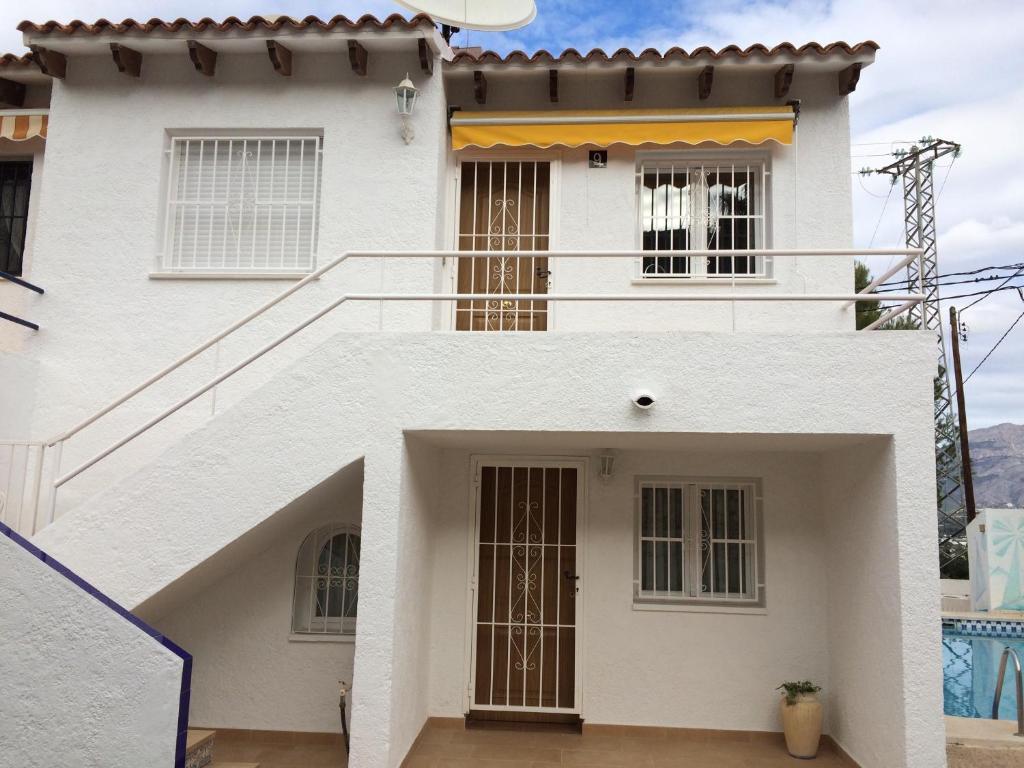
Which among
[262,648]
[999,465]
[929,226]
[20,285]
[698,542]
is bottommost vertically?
[262,648]

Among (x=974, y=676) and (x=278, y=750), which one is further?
(x=974, y=676)

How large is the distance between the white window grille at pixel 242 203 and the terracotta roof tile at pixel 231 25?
48.7 inches

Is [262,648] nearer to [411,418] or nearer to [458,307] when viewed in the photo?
[411,418]

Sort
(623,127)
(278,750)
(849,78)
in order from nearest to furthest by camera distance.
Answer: (278,750)
(849,78)
(623,127)

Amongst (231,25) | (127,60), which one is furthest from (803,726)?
(127,60)

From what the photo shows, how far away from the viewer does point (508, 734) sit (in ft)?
28.5

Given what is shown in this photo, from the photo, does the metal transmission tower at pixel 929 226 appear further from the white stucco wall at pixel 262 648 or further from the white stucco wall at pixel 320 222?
the white stucco wall at pixel 262 648

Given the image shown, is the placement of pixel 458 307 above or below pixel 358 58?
below

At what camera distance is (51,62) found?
30.7ft

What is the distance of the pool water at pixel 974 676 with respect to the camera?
36.2 ft

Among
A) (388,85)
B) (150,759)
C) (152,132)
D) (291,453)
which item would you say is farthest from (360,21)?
(150,759)

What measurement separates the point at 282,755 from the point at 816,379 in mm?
6517

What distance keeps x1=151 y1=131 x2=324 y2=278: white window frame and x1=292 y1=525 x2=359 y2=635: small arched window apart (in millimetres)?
3146

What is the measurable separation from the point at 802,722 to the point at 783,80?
7150 mm
